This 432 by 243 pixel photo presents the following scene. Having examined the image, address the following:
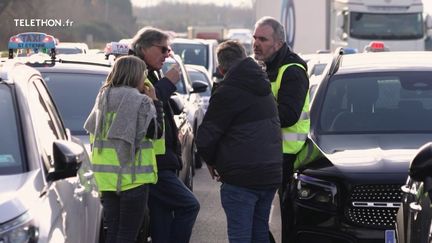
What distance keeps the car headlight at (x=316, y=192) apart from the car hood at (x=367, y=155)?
8 centimetres

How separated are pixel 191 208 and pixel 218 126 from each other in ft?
4.38

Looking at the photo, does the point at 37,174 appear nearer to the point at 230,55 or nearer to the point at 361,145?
the point at 230,55

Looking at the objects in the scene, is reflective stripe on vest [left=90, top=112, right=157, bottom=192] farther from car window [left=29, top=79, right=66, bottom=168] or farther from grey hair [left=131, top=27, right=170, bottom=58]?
grey hair [left=131, top=27, right=170, bottom=58]

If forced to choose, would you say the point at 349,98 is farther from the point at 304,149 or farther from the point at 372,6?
the point at 372,6

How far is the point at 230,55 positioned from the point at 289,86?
1147mm

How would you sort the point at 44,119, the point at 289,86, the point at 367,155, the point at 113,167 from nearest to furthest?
1. the point at 44,119
2. the point at 113,167
3. the point at 367,155
4. the point at 289,86

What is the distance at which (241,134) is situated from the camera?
739 centimetres

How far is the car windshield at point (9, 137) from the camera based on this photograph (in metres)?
5.99

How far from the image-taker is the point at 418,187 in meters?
6.60

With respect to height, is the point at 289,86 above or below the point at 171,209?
above

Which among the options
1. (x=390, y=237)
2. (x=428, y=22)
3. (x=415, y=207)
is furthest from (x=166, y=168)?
(x=428, y=22)

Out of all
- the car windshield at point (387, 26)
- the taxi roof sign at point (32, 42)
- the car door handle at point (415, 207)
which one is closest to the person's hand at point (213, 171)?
the car door handle at point (415, 207)

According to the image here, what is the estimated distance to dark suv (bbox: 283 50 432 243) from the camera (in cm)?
792

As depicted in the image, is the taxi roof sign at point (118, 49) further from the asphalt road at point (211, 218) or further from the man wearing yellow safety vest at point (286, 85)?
the man wearing yellow safety vest at point (286, 85)
